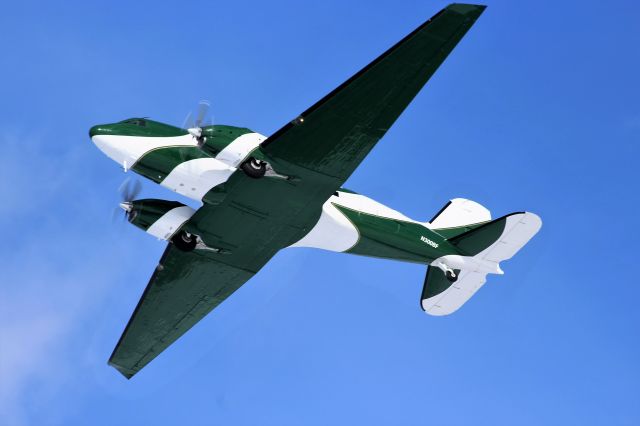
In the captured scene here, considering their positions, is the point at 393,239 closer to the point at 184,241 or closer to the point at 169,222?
the point at 184,241

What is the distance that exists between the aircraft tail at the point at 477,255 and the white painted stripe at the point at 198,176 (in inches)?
438

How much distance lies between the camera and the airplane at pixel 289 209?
3111cm

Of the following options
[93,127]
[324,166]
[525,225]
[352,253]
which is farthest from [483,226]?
[93,127]

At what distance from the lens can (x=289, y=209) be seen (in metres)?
34.1

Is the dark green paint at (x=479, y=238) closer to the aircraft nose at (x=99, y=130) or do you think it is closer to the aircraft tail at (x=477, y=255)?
the aircraft tail at (x=477, y=255)

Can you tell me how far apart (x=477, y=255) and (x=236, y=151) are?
12.7 metres

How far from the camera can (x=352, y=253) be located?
124ft

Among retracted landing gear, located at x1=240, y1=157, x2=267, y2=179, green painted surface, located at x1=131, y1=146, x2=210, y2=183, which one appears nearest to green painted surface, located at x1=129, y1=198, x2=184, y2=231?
green painted surface, located at x1=131, y1=146, x2=210, y2=183

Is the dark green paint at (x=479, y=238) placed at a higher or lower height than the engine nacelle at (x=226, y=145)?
higher

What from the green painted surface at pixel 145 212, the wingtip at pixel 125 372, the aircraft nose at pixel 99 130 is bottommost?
the wingtip at pixel 125 372

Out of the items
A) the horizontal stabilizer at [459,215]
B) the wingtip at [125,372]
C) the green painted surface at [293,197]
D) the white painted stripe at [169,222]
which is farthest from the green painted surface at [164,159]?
the horizontal stabilizer at [459,215]

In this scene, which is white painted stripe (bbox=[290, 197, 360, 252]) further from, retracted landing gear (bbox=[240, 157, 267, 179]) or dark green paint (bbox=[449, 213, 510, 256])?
dark green paint (bbox=[449, 213, 510, 256])

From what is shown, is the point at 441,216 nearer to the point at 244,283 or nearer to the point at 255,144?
the point at 244,283

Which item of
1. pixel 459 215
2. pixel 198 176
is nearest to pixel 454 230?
pixel 459 215
